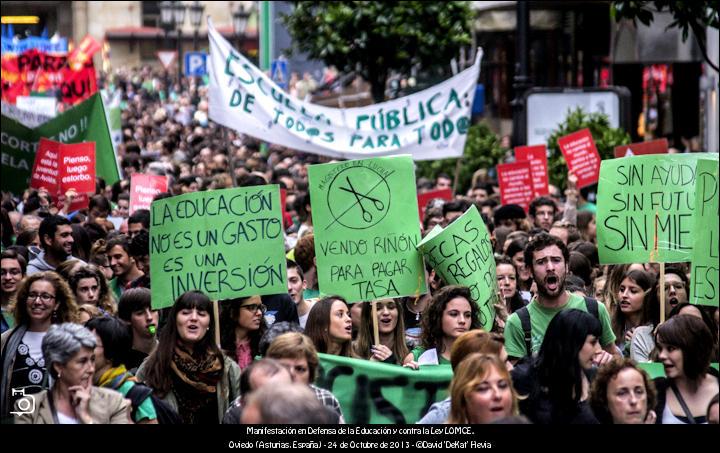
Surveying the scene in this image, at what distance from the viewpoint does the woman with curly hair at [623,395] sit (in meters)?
5.96

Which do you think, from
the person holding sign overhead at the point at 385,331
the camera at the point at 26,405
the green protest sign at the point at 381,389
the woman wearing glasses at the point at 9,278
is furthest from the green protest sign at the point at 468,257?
the camera at the point at 26,405

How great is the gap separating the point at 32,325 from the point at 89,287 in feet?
3.89

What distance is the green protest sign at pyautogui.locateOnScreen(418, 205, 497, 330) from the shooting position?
316 inches

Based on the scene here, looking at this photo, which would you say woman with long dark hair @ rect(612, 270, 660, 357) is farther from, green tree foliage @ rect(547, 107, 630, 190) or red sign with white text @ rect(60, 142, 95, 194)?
green tree foliage @ rect(547, 107, 630, 190)

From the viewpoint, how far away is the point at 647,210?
866 centimetres

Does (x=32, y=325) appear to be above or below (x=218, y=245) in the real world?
below

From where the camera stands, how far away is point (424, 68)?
23.3 meters

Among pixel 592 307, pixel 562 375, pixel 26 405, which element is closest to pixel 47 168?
pixel 592 307

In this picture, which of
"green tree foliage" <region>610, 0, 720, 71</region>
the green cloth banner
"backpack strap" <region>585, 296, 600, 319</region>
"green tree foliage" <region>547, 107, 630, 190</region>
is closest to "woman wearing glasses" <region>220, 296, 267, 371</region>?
"backpack strap" <region>585, 296, 600, 319</region>

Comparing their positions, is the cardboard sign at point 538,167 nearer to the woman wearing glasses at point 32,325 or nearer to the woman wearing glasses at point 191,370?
the woman wearing glasses at point 32,325

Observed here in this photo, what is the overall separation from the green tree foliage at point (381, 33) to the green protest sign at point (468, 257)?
1396 cm

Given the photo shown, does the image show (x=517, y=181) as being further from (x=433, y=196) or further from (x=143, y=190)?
(x=143, y=190)

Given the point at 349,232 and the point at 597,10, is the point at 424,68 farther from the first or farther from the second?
the point at 349,232

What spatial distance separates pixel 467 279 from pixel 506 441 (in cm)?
283
